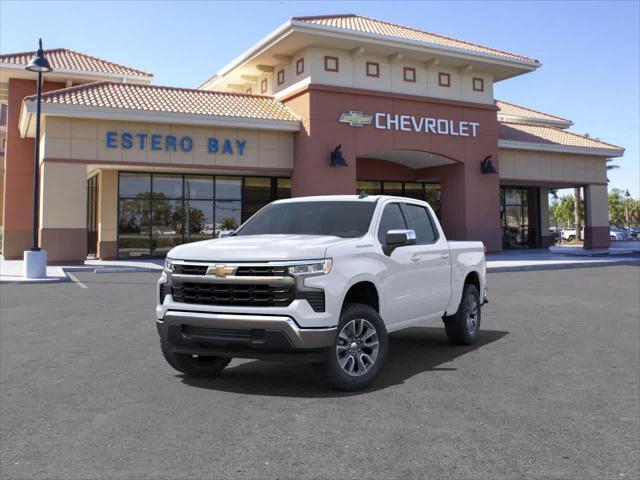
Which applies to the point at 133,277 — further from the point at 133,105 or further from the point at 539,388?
the point at 539,388

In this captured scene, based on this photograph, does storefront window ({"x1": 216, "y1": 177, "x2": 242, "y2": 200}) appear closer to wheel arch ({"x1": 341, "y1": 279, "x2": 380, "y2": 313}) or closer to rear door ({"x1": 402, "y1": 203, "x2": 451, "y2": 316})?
rear door ({"x1": 402, "y1": 203, "x2": 451, "y2": 316})

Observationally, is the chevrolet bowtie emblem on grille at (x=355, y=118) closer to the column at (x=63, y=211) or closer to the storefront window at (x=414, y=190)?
the storefront window at (x=414, y=190)

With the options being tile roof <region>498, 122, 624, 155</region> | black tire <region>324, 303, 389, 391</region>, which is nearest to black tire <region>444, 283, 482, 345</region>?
black tire <region>324, 303, 389, 391</region>

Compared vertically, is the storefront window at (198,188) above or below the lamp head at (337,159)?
below

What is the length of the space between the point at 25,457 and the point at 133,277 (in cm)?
1545

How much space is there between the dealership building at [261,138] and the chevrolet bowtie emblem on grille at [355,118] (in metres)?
0.06

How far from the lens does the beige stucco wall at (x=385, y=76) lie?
85.7 ft

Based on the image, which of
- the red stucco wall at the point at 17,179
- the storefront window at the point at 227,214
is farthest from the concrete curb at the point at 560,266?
the red stucco wall at the point at 17,179

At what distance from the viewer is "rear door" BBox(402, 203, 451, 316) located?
717 cm

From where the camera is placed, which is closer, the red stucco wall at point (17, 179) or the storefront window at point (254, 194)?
the red stucco wall at point (17, 179)

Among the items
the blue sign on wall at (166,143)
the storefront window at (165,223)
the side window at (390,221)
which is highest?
the blue sign on wall at (166,143)

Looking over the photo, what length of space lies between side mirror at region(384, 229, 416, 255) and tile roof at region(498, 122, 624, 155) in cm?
2777

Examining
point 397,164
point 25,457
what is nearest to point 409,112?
point 397,164

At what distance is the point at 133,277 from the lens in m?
19.1
